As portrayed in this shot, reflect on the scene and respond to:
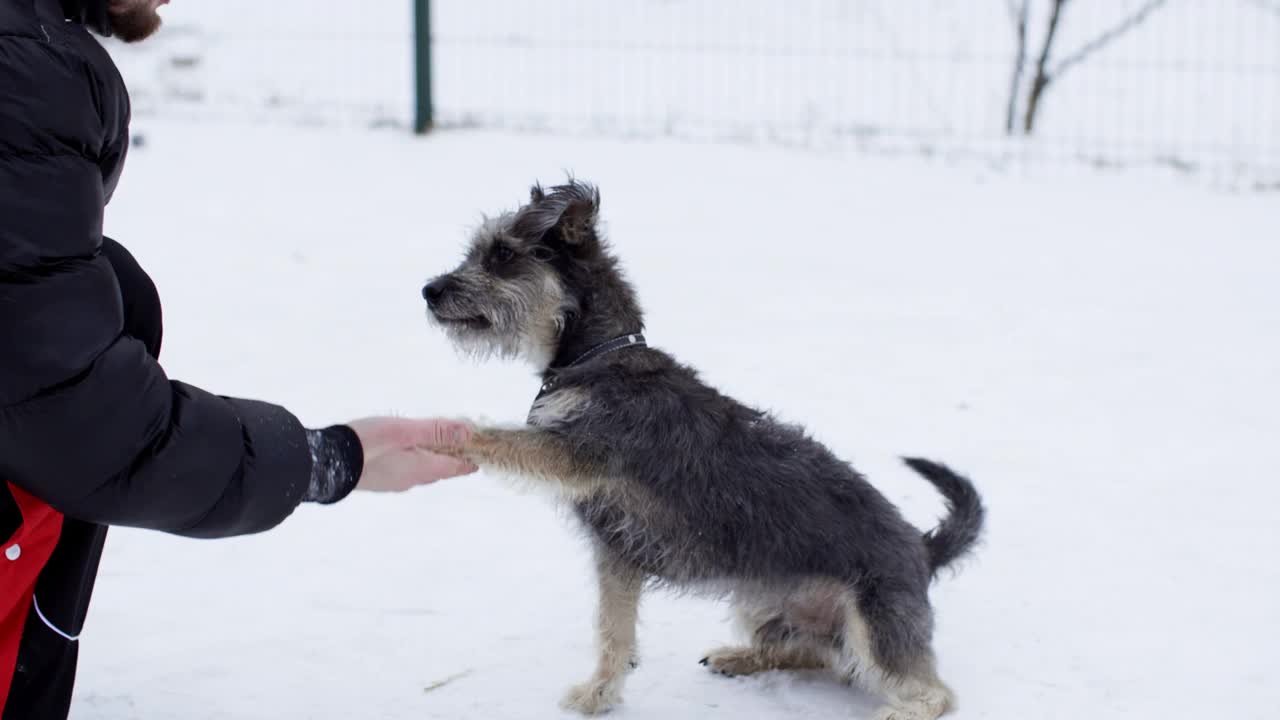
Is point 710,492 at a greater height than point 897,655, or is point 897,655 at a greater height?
point 710,492

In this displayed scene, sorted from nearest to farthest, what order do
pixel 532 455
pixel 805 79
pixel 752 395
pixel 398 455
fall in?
pixel 398 455 → pixel 532 455 → pixel 752 395 → pixel 805 79

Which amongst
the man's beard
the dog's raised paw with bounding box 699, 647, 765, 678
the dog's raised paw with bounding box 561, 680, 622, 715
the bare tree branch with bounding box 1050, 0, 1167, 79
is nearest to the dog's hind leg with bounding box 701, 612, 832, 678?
the dog's raised paw with bounding box 699, 647, 765, 678

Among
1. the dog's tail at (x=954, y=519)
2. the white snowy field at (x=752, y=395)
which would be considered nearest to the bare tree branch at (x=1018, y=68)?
the white snowy field at (x=752, y=395)

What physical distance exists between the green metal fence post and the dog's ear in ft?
18.4

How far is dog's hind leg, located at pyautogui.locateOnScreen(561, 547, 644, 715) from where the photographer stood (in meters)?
3.05

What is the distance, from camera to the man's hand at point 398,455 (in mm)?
2178

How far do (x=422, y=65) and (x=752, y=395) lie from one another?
4.45m

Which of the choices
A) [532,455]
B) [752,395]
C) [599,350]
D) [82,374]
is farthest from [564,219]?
[752,395]

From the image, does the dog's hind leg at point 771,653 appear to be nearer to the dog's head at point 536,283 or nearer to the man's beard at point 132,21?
the dog's head at point 536,283

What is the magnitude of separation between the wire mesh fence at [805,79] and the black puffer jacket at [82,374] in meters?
7.11

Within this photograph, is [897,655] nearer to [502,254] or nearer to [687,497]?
[687,497]

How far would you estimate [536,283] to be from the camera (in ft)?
10.6

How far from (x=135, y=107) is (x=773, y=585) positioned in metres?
8.07

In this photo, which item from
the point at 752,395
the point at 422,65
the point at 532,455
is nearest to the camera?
the point at 532,455
